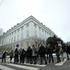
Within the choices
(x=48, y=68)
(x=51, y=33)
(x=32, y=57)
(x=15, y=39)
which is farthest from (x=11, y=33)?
(x=48, y=68)

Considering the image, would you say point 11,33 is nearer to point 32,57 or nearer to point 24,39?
point 24,39

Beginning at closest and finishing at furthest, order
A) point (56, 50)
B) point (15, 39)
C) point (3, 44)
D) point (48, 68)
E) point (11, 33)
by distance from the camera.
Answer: point (48, 68), point (56, 50), point (15, 39), point (11, 33), point (3, 44)

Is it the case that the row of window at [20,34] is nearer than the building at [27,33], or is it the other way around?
the building at [27,33]

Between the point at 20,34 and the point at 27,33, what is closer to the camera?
the point at 27,33

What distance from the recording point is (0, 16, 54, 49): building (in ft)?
196

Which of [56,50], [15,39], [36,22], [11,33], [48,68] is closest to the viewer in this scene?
[48,68]

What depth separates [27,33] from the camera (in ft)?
203

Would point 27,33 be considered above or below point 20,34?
below

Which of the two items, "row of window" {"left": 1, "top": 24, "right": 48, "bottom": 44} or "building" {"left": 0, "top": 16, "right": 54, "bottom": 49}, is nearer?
"building" {"left": 0, "top": 16, "right": 54, "bottom": 49}

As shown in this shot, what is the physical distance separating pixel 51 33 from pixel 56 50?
65362 millimetres

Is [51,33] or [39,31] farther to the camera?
[51,33]

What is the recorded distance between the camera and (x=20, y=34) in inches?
2591

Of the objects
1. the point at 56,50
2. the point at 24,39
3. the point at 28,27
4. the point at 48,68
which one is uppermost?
the point at 28,27

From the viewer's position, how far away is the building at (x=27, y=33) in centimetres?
5978
